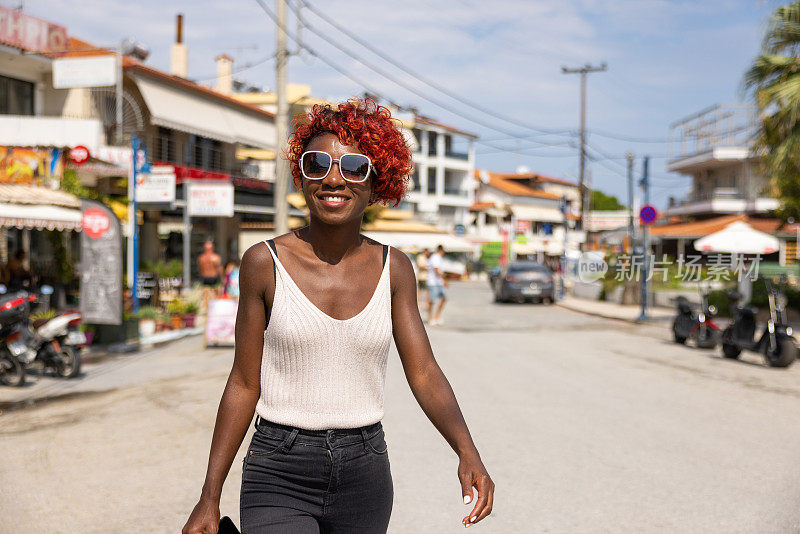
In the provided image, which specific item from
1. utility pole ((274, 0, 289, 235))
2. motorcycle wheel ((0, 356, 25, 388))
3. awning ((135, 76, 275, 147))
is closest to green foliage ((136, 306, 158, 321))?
utility pole ((274, 0, 289, 235))

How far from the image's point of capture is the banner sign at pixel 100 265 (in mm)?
12914

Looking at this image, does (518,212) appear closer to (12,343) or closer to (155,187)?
(155,187)

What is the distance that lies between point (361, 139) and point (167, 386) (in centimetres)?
786

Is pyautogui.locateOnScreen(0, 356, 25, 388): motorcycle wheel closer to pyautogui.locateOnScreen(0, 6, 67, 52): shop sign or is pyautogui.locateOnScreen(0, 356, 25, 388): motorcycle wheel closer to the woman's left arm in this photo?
the woman's left arm

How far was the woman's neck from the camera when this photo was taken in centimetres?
244

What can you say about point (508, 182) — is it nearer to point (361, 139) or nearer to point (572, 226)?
point (572, 226)

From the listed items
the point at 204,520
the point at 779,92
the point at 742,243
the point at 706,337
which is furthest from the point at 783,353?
the point at 204,520

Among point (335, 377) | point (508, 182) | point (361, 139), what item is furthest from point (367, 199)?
point (508, 182)

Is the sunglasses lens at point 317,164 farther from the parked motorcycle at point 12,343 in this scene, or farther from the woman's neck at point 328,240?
the parked motorcycle at point 12,343

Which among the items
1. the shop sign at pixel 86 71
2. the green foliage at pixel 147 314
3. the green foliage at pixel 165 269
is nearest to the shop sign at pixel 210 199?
the shop sign at pixel 86 71

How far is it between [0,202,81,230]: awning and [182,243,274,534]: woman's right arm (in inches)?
513

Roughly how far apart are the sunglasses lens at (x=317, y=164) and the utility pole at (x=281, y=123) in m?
15.5

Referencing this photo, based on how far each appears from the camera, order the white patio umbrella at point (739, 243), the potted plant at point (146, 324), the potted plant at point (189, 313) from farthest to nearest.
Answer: the white patio umbrella at point (739, 243)
the potted plant at point (189, 313)
the potted plant at point (146, 324)

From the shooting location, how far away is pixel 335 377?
233cm
